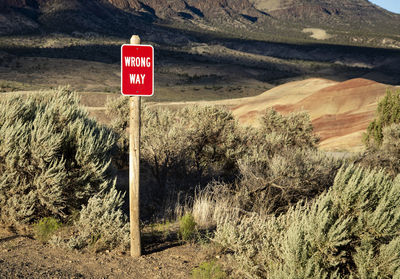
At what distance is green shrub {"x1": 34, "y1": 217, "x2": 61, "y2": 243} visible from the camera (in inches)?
235

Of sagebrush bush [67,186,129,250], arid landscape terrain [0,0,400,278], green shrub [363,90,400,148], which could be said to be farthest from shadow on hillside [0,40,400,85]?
sagebrush bush [67,186,129,250]

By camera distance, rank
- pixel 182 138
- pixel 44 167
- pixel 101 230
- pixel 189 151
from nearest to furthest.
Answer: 1. pixel 101 230
2. pixel 44 167
3. pixel 182 138
4. pixel 189 151

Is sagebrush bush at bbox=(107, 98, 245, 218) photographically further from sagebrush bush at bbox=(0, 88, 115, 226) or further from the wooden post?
the wooden post

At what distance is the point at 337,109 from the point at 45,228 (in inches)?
828

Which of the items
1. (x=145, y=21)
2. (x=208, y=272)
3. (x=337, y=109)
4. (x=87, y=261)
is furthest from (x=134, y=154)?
(x=145, y=21)

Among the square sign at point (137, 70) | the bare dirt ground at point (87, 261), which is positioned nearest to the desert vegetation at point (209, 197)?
the bare dirt ground at point (87, 261)

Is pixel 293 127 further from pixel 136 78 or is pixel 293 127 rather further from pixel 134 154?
pixel 136 78

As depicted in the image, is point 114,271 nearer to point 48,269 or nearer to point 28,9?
point 48,269

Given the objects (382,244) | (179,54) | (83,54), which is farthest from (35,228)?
(179,54)

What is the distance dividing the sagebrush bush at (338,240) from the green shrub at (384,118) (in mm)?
11601

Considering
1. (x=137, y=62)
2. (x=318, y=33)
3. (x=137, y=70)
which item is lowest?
(x=137, y=70)

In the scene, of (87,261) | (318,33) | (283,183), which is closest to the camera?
(87,261)

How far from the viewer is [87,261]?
17.8 feet

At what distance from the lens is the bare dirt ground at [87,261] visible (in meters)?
5.00
